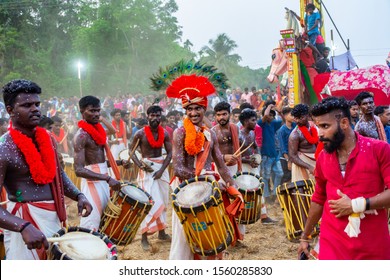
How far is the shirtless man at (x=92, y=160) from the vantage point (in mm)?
5486

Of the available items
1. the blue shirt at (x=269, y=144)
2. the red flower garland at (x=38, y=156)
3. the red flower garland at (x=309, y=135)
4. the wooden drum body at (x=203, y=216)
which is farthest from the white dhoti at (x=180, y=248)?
the blue shirt at (x=269, y=144)

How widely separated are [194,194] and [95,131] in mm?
1896

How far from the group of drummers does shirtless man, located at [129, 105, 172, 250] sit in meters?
0.02

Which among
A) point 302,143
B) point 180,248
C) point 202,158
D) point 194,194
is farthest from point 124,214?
point 302,143

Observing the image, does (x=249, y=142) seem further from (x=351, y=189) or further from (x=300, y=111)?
(x=351, y=189)

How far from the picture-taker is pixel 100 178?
543 centimetres

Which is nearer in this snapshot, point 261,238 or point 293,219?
point 293,219

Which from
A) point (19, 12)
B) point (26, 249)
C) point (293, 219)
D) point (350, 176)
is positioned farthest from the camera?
point (19, 12)

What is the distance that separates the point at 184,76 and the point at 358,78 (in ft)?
23.9

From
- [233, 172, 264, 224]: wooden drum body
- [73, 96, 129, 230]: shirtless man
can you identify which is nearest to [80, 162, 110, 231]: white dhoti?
[73, 96, 129, 230]: shirtless man

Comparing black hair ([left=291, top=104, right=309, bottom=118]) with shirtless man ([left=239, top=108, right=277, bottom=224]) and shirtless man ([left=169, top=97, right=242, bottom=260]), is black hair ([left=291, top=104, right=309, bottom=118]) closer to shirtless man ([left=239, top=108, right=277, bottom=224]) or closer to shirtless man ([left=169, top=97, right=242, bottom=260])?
shirtless man ([left=239, top=108, right=277, bottom=224])

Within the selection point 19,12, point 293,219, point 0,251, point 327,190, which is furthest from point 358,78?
point 19,12

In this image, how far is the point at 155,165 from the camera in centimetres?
749
